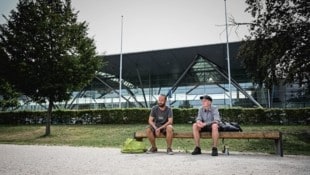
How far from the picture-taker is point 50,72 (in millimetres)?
16297

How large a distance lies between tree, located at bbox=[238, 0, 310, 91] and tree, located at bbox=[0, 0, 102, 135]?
374 inches

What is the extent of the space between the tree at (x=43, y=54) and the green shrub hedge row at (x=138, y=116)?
4381 mm

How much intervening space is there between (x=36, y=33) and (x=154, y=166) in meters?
13.9

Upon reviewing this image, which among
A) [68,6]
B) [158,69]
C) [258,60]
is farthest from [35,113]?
A: [258,60]

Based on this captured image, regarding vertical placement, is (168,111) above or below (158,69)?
below

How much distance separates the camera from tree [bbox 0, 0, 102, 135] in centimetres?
1608

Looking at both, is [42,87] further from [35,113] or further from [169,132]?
[169,132]

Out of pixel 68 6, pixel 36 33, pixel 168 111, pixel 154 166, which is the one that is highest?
pixel 68 6

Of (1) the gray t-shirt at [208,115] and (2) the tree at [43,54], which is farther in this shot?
(2) the tree at [43,54]

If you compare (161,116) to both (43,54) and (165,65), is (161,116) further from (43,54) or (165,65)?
(165,65)

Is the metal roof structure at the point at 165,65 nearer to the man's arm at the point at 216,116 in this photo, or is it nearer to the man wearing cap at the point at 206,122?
the man wearing cap at the point at 206,122

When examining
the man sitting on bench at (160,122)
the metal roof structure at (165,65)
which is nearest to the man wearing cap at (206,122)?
the man sitting on bench at (160,122)

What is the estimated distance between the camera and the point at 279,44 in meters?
11.2

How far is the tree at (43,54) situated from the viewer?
16078 mm
